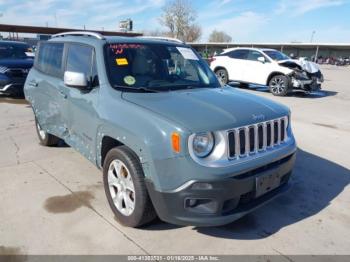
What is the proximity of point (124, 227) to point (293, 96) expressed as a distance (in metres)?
11.1

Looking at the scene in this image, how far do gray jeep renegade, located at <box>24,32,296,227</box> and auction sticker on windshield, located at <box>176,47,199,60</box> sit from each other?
0.07 feet

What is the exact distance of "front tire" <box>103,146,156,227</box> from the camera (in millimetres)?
2982

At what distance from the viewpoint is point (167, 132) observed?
2.72 metres

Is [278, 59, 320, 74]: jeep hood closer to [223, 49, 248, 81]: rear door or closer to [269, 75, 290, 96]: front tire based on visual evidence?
[269, 75, 290, 96]: front tire

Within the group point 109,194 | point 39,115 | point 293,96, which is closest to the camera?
point 109,194

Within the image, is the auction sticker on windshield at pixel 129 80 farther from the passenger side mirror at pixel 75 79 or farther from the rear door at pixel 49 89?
the rear door at pixel 49 89

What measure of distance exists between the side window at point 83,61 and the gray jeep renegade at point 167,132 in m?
0.01

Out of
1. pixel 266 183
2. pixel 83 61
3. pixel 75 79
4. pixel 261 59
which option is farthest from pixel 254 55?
pixel 266 183

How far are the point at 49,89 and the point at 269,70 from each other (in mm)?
10050

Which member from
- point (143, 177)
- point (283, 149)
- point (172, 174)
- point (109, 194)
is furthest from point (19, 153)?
point (283, 149)

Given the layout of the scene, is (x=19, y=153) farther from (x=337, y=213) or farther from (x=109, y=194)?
(x=337, y=213)

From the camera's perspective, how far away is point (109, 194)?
3.52m

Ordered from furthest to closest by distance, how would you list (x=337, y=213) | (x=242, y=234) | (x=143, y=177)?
(x=337, y=213)
(x=242, y=234)
(x=143, y=177)

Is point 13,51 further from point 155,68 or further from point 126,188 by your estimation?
point 126,188
